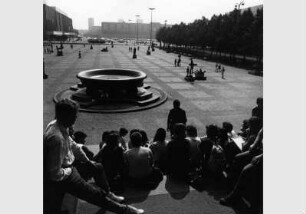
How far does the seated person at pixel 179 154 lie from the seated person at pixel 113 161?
38.5 inches

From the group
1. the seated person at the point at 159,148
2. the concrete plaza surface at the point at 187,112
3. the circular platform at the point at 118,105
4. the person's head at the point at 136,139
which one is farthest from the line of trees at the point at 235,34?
the person's head at the point at 136,139

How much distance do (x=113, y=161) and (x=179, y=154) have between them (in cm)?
123

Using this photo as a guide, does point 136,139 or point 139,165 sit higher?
point 136,139

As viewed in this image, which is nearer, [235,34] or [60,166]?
[60,166]

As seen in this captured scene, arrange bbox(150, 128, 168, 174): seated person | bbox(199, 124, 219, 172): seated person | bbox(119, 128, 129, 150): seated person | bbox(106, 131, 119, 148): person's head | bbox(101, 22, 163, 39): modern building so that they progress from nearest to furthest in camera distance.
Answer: bbox(106, 131, 119, 148): person's head → bbox(199, 124, 219, 172): seated person → bbox(150, 128, 168, 174): seated person → bbox(119, 128, 129, 150): seated person → bbox(101, 22, 163, 39): modern building

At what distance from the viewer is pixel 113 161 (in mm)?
4898

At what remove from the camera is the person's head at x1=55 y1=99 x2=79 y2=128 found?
3320 mm

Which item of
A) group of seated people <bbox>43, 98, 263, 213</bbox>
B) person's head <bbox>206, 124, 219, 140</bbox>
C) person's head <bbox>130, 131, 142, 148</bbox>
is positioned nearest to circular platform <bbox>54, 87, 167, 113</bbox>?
group of seated people <bbox>43, 98, 263, 213</bbox>

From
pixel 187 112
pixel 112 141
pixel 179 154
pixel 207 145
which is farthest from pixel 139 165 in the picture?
pixel 187 112

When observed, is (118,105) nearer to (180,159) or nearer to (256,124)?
(180,159)

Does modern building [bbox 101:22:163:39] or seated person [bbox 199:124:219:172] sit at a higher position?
modern building [bbox 101:22:163:39]

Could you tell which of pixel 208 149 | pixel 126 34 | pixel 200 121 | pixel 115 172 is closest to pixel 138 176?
pixel 115 172

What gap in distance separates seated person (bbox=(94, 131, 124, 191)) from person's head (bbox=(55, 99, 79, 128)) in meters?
1.56

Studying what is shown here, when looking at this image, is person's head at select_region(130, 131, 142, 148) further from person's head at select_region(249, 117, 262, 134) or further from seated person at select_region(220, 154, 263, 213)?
person's head at select_region(249, 117, 262, 134)
